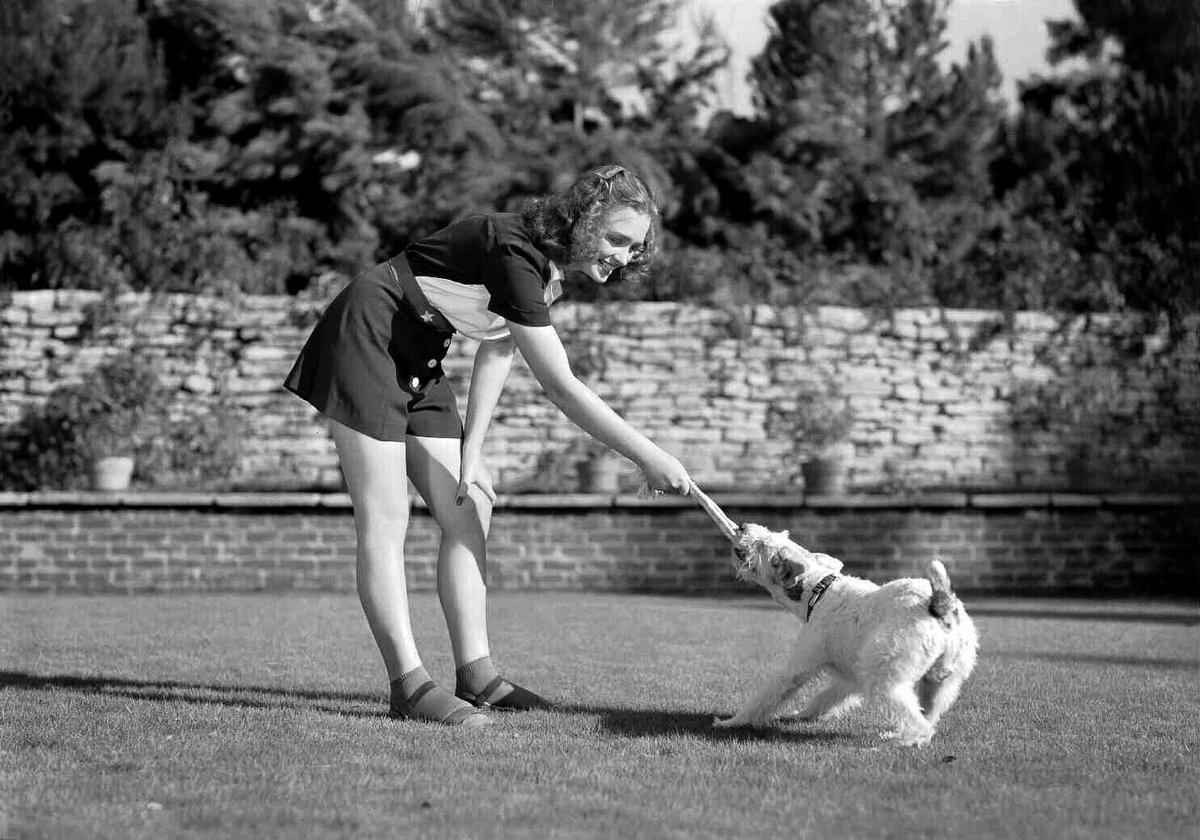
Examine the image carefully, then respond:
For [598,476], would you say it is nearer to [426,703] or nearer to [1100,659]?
[1100,659]

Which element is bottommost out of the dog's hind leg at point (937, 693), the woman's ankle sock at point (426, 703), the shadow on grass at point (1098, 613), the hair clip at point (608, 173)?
the shadow on grass at point (1098, 613)

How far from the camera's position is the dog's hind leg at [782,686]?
4.15m

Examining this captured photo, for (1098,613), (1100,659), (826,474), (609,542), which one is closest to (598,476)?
(609,542)

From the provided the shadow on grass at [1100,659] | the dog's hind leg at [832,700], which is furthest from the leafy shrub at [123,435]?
the dog's hind leg at [832,700]

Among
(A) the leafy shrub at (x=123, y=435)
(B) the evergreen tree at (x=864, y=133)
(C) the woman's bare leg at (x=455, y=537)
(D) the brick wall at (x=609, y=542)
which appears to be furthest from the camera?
(B) the evergreen tree at (x=864, y=133)

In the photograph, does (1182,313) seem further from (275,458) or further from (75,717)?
(75,717)

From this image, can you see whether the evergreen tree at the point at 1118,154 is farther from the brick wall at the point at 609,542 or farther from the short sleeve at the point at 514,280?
the short sleeve at the point at 514,280

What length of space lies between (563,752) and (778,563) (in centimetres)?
105

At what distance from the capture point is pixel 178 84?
17.1m

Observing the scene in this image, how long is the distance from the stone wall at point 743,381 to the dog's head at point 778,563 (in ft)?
27.1

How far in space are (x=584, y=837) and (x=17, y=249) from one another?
14.2m

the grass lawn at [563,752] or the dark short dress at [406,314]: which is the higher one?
the dark short dress at [406,314]

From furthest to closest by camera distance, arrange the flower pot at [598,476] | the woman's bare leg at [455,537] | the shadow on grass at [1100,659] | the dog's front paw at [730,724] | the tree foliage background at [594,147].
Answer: the tree foliage background at [594,147], the flower pot at [598,476], the shadow on grass at [1100,659], the woman's bare leg at [455,537], the dog's front paw at [730,724]

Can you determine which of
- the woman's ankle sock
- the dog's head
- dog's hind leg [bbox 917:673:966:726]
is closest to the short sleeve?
the dog's head
